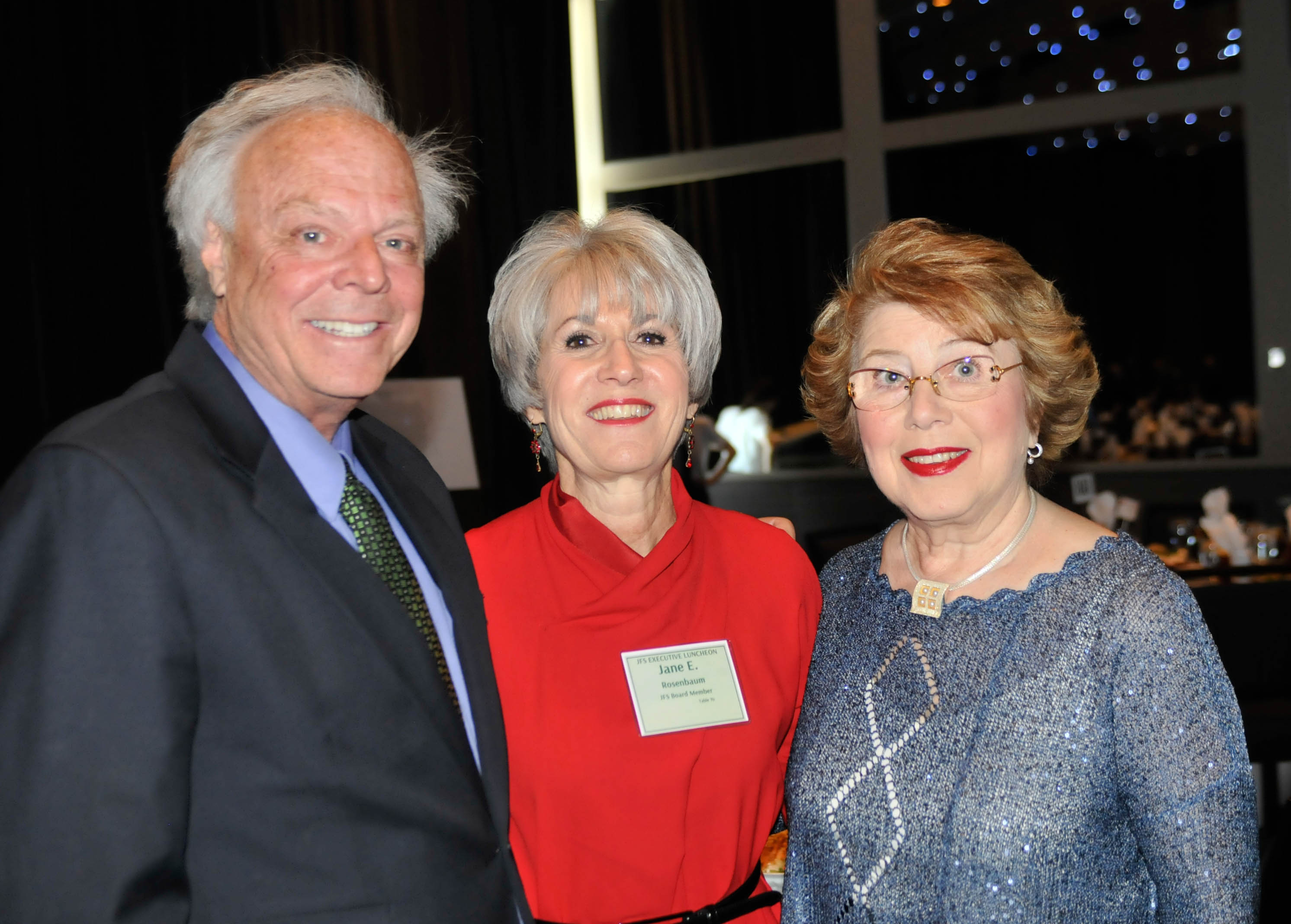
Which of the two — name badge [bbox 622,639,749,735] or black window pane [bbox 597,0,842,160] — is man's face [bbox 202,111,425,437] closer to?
name badge [bbox 622,639,749,735]

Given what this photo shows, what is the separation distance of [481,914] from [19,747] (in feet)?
1.87

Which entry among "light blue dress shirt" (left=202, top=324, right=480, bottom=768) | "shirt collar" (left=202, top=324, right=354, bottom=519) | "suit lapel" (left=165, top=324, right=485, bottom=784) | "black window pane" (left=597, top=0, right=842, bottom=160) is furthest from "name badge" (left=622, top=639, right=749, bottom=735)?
"black window pane" (left=597, top=0, right=842, bottom=160)

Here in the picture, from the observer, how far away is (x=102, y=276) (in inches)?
148

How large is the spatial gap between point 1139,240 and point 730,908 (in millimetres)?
6556

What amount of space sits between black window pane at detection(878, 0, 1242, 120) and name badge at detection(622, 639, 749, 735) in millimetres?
6231

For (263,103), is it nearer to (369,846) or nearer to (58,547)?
(58,547)

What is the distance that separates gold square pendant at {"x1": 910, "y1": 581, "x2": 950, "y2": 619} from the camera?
5.64 ft

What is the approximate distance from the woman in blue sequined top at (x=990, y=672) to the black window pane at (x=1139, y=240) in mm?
5446

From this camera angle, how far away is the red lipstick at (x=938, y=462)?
168 centimetres

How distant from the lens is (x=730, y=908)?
5.82 ft

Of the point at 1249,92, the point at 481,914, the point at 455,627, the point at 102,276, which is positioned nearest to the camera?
the point at 481,914

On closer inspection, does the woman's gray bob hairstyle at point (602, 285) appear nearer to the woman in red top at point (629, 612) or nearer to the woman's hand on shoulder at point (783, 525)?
the woman in red top at point (629, 612)

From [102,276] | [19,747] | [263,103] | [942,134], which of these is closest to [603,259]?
[263,103]

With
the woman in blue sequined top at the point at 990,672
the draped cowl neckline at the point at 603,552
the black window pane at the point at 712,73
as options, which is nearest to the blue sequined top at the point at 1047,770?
the woman in blue sequined top at the point at 990,672
